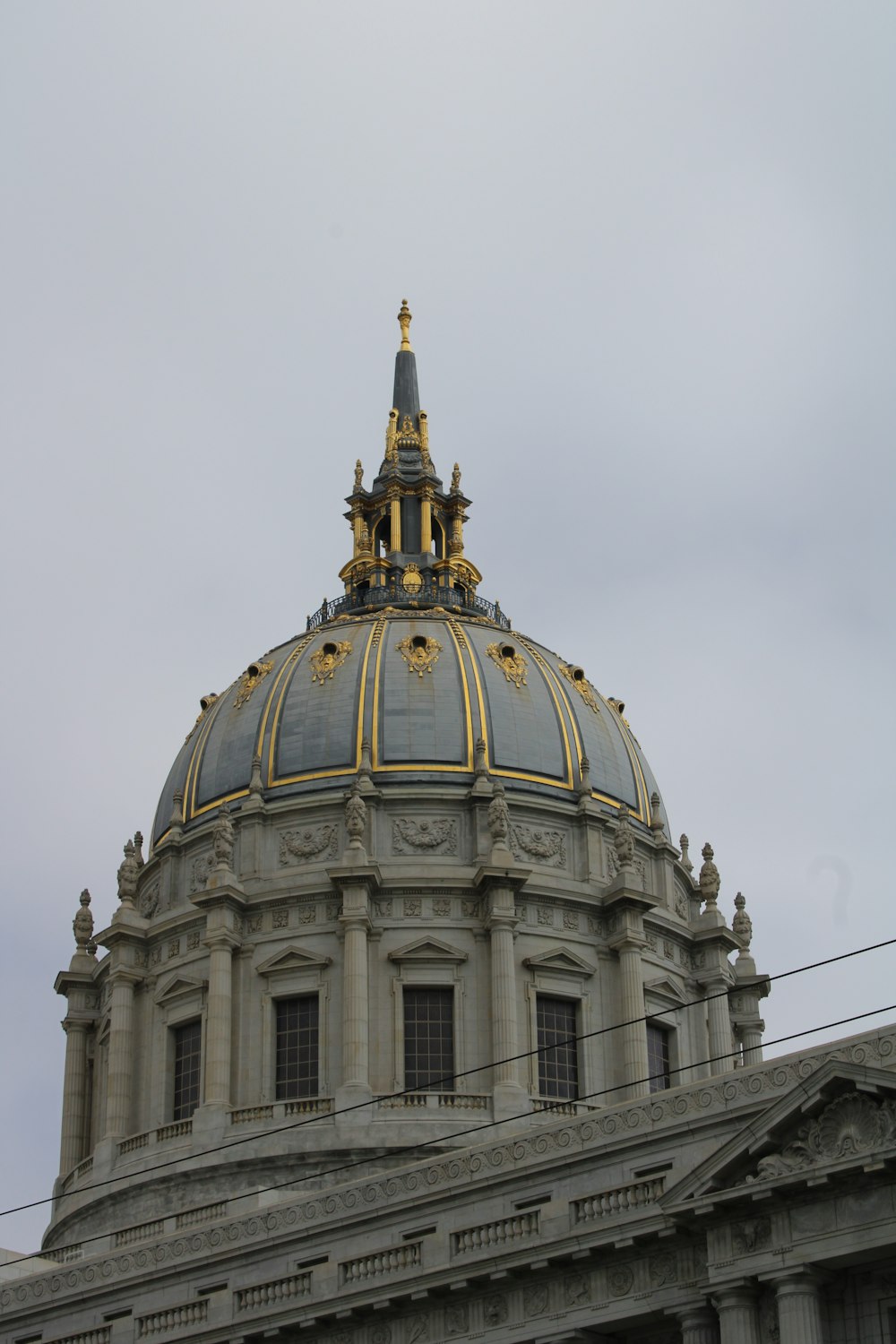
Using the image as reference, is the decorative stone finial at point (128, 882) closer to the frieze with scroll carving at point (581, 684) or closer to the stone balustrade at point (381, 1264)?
the frieze with scroll carving at point (581, 684)

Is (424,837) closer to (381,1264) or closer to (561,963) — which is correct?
(561,963)

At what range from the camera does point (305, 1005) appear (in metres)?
83.9

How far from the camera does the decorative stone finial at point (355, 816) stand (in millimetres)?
85062

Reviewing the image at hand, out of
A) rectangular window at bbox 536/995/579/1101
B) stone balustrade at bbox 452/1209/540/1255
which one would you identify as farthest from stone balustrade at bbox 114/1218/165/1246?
stone balustrade at bbox 452/1209/540/1255

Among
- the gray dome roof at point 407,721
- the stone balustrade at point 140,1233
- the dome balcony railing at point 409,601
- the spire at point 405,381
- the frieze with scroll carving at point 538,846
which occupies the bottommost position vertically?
the stone balustrade at point 140,1233

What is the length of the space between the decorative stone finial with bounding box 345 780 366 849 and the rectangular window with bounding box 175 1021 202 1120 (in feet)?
29.1

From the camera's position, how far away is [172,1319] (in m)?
53.6

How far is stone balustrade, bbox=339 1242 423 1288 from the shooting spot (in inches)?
1957

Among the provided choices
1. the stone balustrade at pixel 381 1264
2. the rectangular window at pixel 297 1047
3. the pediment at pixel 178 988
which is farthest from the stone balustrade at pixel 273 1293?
the pediment at pixel 178 988

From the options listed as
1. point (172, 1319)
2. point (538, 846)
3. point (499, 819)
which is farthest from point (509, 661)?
point (172, 1319)

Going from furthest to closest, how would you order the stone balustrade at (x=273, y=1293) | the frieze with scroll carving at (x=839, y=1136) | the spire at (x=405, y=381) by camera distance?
the spire at (x=405, y=381), the stone balustrade at (x=273, y=1293), the frieze with scroll carving at (x=839, y=1136)

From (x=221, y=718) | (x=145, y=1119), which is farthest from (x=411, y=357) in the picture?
(x=145, y=1119)

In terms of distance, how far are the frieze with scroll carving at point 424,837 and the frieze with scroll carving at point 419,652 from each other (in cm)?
712

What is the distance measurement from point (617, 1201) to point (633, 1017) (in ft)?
124
